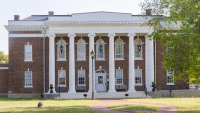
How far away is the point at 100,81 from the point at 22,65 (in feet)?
34.8

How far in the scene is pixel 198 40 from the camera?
49.4 feet

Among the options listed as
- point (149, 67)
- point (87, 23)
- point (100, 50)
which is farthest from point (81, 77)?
point (149, 67)

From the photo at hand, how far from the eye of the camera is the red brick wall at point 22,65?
34062 millimetres

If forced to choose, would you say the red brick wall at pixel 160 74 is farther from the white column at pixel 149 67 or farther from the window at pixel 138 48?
the window at pixel 138 48

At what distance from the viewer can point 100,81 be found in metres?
34.6

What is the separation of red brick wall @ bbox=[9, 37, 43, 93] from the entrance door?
7465 mm

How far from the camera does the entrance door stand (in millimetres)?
34531

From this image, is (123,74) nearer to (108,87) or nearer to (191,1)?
(108,87)

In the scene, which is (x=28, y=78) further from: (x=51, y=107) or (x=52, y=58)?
(x=51, y=107)

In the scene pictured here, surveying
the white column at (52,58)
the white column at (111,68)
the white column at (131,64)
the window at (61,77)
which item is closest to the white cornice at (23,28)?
the white column at (52,58)

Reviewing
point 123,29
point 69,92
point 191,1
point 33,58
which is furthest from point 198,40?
point 33,58

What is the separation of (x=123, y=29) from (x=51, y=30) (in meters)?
8.99

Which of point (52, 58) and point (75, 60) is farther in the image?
point (75, 60)

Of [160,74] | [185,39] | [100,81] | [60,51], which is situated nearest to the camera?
[185,39]
